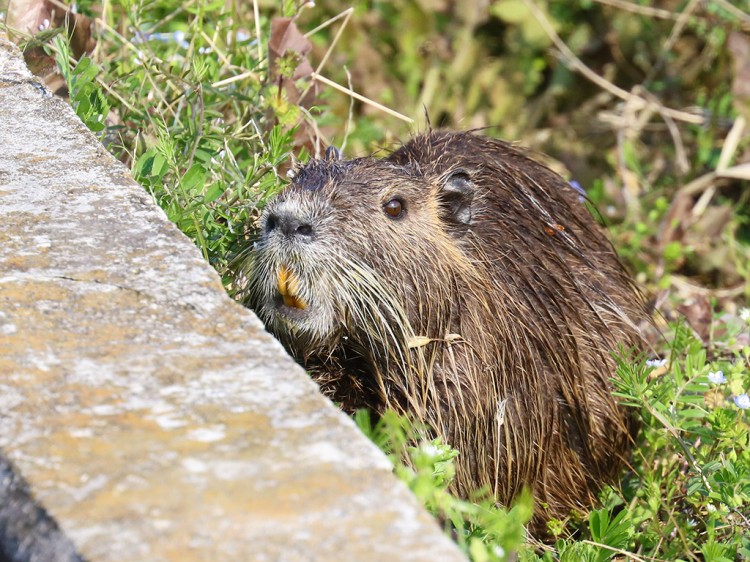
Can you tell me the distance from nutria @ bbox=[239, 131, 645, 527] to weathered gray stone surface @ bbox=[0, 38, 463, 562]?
0.44 m

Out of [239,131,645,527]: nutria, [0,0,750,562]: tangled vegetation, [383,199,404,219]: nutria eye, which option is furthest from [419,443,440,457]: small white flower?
[383,199,404,219]: nutria eye

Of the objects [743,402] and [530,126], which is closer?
[743,402]

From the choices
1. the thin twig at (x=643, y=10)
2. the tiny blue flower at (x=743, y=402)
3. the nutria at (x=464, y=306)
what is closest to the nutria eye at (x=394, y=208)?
the nutria at (x=464, y=306)

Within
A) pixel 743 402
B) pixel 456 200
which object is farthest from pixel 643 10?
pixel 743 402

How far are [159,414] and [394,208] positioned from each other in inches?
45.5

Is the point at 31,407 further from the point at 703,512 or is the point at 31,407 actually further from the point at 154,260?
the point at 703,512

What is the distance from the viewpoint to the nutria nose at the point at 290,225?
238 centimetres

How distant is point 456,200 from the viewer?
2756 millimetres

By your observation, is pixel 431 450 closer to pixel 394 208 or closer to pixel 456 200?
pixel 394 208

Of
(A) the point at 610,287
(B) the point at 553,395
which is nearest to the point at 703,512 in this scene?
(B) the point at 553,395

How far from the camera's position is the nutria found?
245 centimetres

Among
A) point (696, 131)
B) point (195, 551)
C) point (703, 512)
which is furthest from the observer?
point (696, 131)

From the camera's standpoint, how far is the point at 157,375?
1684mm

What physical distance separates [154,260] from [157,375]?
36 centimetres
